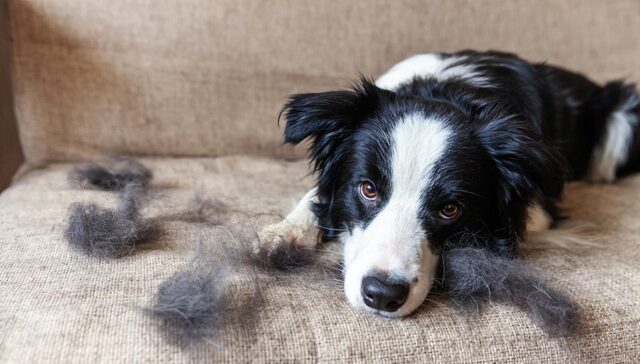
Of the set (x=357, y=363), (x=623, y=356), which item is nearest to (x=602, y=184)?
(x=623, y=356)

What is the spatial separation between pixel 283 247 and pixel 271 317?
1.03 feet

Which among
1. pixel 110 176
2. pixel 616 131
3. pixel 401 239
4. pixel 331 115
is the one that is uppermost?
pixel 331 115

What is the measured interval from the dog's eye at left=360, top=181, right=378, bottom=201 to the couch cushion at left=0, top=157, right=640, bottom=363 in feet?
0.69

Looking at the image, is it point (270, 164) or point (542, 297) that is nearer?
point (542, 297)

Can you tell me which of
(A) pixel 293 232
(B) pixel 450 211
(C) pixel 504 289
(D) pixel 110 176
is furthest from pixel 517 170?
(D) pixel 110 176

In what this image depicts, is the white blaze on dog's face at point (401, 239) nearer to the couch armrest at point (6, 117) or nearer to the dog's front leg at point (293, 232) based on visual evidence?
the dog's front leg at point (293, 232)

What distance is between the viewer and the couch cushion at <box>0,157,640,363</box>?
47.3 inches

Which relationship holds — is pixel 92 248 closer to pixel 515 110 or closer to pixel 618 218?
pixel 515 110

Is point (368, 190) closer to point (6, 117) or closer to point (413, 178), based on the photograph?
point (413, 178)

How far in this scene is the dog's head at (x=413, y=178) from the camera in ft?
4.73

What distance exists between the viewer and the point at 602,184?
2.46 meters

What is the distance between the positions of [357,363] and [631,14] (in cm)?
215

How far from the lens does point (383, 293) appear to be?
1.33 m

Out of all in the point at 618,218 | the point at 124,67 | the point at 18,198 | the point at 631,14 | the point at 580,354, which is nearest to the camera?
the point at 580,354
